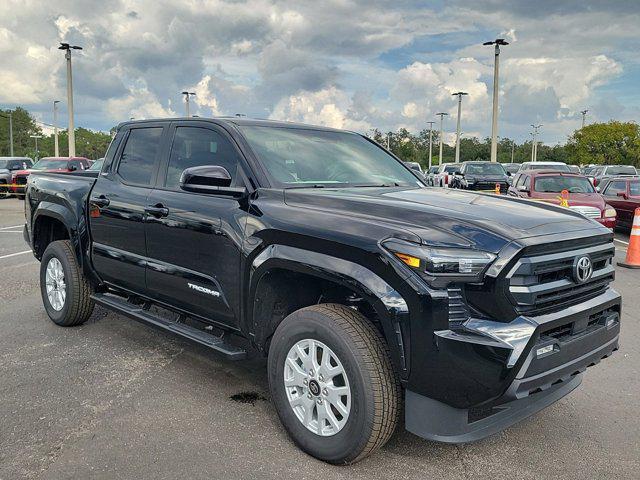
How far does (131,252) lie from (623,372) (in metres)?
3.98

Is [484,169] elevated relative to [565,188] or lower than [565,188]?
elevated

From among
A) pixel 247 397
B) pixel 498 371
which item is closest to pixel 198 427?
pixel 247 397

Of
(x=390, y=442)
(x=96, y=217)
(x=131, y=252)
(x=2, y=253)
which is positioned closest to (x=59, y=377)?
(x=131, y=252)

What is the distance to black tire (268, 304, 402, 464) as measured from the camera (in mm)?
2812

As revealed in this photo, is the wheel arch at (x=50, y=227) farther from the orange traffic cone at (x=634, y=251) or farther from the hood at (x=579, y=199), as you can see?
the hood at (x=579, y=199)

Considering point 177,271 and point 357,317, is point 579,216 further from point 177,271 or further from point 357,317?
point 177,271

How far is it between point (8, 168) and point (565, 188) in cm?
2186

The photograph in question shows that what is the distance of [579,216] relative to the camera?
348 centimetres

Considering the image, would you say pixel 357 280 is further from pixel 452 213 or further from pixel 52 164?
pixel 52 164

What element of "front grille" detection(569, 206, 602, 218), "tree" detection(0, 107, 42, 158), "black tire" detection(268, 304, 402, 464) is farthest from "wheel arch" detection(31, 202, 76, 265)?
"tree" detection(0, 107, 42, 158)

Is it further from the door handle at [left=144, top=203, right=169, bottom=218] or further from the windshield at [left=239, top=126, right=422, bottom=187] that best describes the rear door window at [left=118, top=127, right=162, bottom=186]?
the windshield at [left=239, top=126, right=422, bottom=187]

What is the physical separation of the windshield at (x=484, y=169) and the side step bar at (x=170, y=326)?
56.4 ft

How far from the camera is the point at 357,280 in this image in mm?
2857

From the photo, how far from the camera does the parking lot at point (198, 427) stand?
304 centimetres
